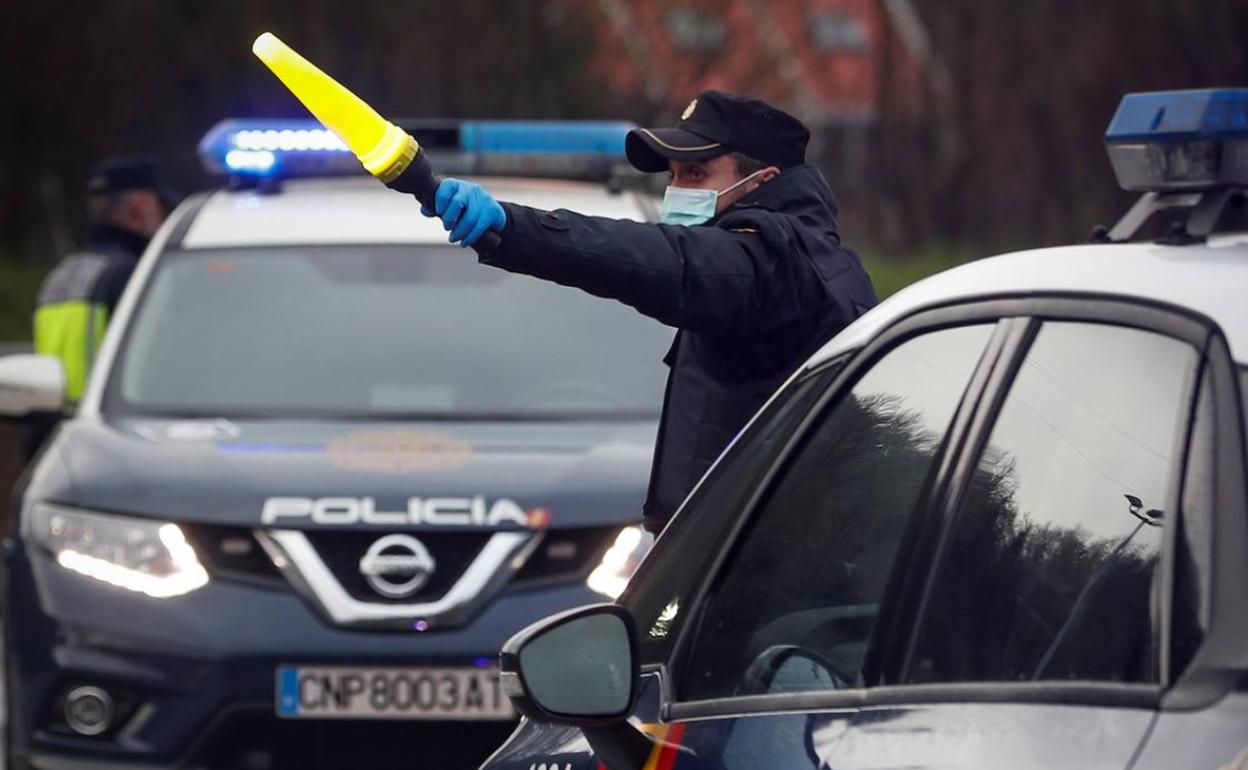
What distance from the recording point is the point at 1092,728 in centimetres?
206

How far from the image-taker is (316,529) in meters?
5.62

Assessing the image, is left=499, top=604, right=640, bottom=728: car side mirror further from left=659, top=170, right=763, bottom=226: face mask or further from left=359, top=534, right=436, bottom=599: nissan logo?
left=359, top=534, right=436, bottom=599: nissan logo

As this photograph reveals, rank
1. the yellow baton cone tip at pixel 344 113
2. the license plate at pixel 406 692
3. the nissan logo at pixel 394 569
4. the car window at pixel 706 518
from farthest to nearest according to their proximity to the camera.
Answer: the nissan logo at pixel 394 569
the license plate at pixel 406 692
the yellow baton cone tip at pixel 344 113
the car window at pixel 706 518

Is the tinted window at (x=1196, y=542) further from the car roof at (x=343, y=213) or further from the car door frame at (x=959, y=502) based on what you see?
the car roof at (x=343, y=213)

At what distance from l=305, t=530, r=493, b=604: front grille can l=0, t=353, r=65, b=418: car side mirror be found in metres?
1.21

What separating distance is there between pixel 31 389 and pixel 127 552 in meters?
0.99

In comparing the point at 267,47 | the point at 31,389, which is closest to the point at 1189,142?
the point at 267,47

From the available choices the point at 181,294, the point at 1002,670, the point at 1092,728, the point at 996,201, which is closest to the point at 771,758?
the point at 1002,670

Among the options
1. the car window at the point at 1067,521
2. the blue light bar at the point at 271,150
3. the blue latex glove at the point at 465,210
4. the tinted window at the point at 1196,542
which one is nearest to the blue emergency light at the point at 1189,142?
the car window at the point at 1067,521

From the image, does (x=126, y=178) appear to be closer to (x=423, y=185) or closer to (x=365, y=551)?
(x=365, y=551)

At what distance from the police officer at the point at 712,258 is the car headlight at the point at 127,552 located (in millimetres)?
1513

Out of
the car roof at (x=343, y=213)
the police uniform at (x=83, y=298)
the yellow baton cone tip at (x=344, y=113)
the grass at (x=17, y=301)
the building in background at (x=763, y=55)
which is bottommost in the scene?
the grass at (x=17, y=301)

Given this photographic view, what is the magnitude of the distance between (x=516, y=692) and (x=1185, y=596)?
3.25ft

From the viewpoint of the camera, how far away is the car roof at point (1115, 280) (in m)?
2.15
